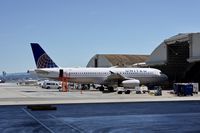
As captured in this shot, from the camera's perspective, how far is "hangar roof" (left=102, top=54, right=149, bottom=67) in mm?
114625

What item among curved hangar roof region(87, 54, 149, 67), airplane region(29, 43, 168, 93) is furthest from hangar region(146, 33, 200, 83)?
curved hangar roof region(87, 54, 149, 67)

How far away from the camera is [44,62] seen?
70875 millimetres

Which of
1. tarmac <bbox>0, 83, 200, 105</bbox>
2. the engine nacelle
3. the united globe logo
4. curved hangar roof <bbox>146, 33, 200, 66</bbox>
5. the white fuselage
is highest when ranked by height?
curved hangar roof <bbox>146, 33, 200, 66</bbox>

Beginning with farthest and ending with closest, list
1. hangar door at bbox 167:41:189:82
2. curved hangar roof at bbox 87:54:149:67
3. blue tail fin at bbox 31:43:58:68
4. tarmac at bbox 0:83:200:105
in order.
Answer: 1. curved hangar roof at bbox 87:54:149:67
2. hangar door at bbox 167:41:189:82
3. blue tail fin at bbox 31:43:58:68
4. tarmac at bbox 0:83:200:105

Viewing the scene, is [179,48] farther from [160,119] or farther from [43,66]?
[160,119]

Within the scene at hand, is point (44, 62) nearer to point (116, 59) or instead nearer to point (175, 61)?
point (175, 61)

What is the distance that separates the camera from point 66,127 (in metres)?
19.8

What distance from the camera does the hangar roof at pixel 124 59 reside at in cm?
11462

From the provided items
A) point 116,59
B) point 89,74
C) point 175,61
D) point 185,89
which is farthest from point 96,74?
point 116,59

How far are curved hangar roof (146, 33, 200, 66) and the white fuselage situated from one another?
17.0 ft

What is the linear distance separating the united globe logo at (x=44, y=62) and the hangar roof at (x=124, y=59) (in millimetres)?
43090

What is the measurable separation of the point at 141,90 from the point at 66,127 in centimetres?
3955

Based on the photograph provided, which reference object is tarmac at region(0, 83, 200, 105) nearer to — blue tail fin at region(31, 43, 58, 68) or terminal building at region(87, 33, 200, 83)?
blue tail fin at region(31, 43, 58, 68)

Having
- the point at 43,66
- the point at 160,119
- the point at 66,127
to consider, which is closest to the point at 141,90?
the point at 43,66
